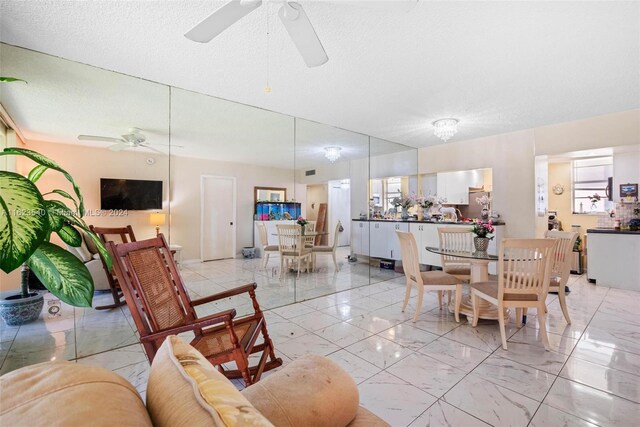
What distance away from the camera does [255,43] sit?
2.24m

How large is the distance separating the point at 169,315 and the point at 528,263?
9.63ft

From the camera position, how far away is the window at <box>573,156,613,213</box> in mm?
5950

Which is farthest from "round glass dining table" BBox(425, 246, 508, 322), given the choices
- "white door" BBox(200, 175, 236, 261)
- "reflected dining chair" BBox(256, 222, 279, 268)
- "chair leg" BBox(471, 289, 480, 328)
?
"white door" BBox(200, 175, 236, 261)

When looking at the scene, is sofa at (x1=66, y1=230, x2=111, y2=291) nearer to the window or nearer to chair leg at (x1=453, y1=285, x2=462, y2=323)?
chair leg at (x1=453, y1=285, x2=462, y2=323)

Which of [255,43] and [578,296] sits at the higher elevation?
[255,43]

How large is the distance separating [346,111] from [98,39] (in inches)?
103

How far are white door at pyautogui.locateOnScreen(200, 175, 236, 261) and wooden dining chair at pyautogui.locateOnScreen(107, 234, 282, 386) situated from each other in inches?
45.2

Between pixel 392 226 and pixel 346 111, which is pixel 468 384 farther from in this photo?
pixel 392 226

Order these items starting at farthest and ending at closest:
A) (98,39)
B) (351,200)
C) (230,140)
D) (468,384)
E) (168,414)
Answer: (351,200)
(230,140)
(98,39)
(468,384)
(168,414)

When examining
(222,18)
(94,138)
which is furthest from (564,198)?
(94,138)

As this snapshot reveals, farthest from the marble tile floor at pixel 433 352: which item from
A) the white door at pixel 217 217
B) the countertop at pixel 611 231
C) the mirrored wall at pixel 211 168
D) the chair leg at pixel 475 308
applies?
the countertop at pixel 611 231

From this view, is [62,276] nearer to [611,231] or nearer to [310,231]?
[310,231]

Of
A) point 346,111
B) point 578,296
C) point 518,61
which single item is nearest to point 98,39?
point 346,111

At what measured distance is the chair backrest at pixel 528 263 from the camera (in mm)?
2438
